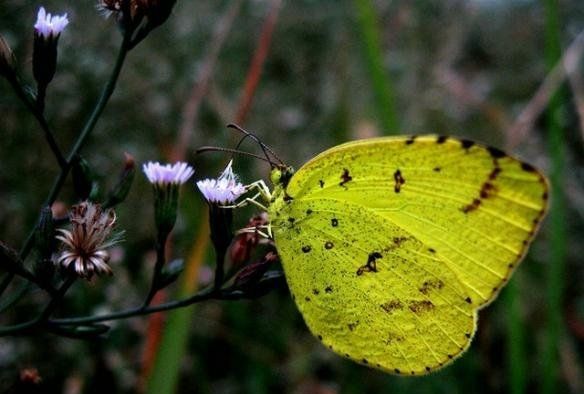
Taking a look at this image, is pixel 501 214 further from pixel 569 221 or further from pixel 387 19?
pixel 387 19

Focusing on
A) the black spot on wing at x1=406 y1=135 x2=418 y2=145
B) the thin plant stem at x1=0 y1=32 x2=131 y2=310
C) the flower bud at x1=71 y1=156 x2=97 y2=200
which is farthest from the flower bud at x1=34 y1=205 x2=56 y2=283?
the black spot on wing at x1=406 y1=135 x2=418 y2=145

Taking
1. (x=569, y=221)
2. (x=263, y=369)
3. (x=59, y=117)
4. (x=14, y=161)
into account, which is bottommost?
(x=263, y=369)

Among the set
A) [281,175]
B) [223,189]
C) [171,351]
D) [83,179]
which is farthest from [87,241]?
[171,351]

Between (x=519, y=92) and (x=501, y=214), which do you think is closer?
(x=501, y=214)

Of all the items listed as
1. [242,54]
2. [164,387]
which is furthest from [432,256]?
[242,54]

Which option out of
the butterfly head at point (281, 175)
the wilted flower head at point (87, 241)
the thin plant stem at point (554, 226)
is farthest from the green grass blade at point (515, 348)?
the wilted flower head at point (87, 241)

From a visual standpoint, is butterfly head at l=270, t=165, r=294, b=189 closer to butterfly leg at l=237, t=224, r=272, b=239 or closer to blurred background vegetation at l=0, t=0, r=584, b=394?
butterfly leg at l=237, t=224, r=272, b=239

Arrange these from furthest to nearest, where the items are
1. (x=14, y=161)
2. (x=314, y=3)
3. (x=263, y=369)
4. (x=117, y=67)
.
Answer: (x=314, y=3) < (x=263, y=369) < (x=14, y=161) < (x=117, y=67)
